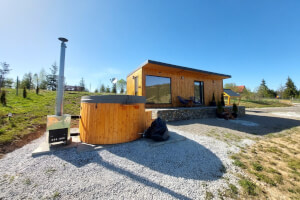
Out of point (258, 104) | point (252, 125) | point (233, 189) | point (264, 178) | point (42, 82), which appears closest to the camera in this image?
point (233, 189)

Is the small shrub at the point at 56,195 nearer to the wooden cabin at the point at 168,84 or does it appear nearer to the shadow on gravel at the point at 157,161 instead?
the shadow on gravel at the point at 157,161

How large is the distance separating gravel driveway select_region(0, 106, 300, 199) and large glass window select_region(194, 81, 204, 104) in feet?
21.4

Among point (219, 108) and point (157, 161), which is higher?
point (219, 108)

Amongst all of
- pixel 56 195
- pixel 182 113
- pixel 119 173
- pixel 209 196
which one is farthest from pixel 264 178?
pixel 182 113

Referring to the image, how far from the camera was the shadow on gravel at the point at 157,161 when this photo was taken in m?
1.77

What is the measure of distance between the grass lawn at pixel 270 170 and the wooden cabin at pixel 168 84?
4.87 m

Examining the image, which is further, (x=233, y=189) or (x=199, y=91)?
(x=199, y=91)

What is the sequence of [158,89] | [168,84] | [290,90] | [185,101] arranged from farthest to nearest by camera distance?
[290,90] → [168,84] → [185,101] → [158,89]

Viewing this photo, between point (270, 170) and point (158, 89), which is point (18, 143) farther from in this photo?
point (158, 89)

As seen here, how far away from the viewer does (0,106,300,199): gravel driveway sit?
54.9 inches

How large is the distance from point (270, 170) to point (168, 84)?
607 cm

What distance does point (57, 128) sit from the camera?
2.49 metres

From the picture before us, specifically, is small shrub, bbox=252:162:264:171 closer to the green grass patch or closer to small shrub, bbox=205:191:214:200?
the green grass patch

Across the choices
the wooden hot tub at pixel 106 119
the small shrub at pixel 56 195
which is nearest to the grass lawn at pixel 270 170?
the small shrub at pixel 56 195
